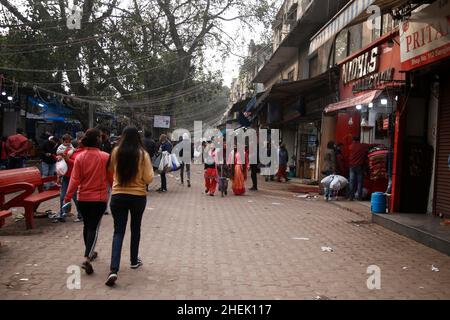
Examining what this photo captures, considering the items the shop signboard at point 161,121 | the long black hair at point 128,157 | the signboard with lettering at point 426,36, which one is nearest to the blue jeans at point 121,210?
the long black hair at point 128,157

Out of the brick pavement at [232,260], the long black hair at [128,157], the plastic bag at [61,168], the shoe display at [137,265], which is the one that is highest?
the long black hair at [128,157]

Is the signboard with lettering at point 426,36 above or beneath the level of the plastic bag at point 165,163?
above

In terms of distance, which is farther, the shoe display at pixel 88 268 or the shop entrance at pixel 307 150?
the shop entrance at pixel 307 150

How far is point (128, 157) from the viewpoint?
513 cm

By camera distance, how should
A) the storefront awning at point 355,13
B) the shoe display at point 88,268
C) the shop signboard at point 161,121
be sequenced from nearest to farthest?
the shoe display at point 88,268, the storefront awning at point 355,13, the shop signboard at point 161,121

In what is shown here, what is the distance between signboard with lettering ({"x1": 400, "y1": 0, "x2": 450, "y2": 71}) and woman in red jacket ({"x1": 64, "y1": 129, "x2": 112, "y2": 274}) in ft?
19.6

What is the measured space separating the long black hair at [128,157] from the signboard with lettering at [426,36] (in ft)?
18.3

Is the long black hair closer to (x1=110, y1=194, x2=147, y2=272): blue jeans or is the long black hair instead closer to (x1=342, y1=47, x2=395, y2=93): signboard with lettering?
(x1=110, y1=194, x2=147, y2=272): blue jeans

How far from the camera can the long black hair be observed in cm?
511

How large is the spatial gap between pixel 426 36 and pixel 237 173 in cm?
737

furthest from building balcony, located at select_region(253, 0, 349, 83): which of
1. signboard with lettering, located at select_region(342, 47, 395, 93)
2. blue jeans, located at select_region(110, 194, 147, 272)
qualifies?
blue jeans, located at select_region(110, 194, 147, 272)

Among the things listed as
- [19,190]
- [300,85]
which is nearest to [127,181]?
[19,190]

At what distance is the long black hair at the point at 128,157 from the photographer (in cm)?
511

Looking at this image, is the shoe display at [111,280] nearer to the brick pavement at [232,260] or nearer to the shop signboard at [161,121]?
the brick pavement at [232,260]
